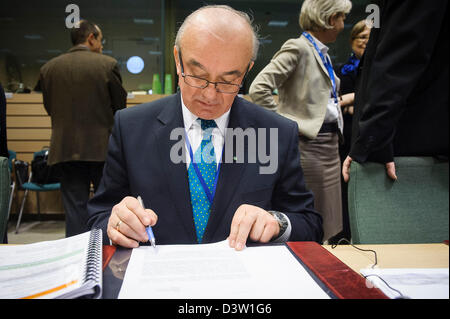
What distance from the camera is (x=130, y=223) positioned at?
2.34ft

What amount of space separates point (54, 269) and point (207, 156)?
1.67 feet

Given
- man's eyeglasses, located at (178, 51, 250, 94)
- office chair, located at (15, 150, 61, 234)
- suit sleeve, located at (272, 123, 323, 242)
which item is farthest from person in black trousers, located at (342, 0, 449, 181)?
office chair, located at (15, 150, 61, 234)

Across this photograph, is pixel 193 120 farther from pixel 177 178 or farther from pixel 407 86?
pixel 407 86

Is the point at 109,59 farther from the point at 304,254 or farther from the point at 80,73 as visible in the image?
the point at 304,254

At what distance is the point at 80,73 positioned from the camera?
2246mm

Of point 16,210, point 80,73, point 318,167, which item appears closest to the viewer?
point 318,167

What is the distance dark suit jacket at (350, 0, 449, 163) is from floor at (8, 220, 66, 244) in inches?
113

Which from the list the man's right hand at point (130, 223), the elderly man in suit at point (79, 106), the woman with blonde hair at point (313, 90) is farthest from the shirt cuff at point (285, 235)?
the elderly man in suit at point (79, 106)

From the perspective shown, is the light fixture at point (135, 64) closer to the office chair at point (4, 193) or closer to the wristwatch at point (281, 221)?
the office chair at point (4, 193)

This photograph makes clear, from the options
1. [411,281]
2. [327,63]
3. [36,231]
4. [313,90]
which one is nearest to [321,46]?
[327,63]

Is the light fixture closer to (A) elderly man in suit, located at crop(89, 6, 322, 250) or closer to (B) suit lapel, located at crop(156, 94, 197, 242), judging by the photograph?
(A) elderly man in suit, located at crop(89, 6, 322, 250)
